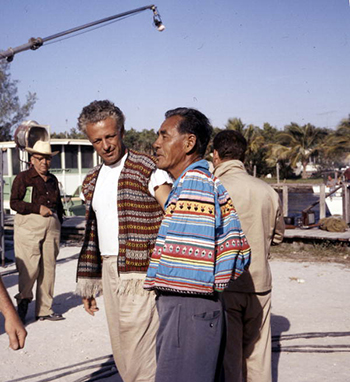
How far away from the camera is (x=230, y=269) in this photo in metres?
2.07

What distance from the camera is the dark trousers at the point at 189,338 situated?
2086 mm

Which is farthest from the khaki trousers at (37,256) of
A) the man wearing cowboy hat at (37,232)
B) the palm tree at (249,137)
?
the palm tree at (249,137)

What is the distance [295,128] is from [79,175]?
112ft

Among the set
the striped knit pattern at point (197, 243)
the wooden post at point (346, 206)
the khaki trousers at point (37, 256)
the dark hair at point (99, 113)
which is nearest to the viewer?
the striped knit pattern at point (197, 243)

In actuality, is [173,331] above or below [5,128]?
below

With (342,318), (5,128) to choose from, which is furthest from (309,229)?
(5,128)

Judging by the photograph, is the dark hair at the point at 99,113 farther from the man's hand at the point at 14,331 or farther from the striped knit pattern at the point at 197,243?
the man's hand at the point at 14,331

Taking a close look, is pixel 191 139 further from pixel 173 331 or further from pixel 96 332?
pixel 96 332

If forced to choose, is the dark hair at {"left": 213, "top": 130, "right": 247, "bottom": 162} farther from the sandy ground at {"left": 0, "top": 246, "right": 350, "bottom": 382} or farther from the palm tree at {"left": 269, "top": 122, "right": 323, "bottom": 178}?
the palm tree at {"left": 269, "top": 122, "right": 323, "bottom": 178}

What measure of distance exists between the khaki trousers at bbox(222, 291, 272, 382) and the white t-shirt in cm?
79

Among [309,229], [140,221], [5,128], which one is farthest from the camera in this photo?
[5,128]

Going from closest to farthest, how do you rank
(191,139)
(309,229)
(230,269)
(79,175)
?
(230,269), (191,139), (309,229), (79,175)

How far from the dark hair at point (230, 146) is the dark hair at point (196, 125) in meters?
0.92

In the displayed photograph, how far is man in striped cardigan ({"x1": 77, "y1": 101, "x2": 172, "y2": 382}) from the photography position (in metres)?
2.88
